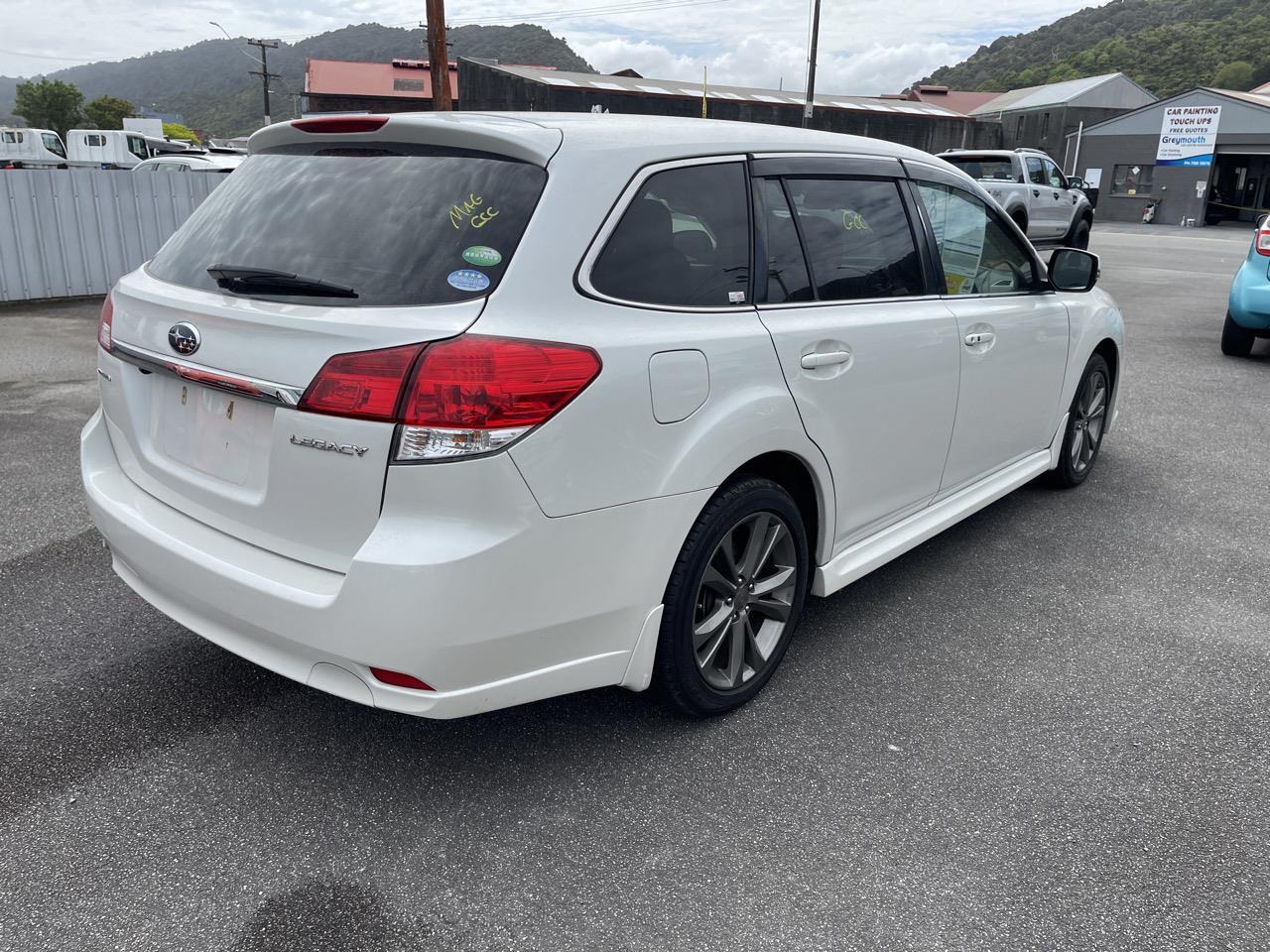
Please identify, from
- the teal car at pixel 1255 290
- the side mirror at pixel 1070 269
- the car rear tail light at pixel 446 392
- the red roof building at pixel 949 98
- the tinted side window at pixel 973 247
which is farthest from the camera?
the red roof building at pixel 949 98

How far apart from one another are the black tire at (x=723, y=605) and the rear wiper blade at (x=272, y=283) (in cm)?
111

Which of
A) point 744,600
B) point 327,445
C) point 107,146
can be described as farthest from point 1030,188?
point 107,146

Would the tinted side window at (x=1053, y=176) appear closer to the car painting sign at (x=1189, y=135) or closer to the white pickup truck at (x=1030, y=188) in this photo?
the white pickup truck at (x=1030, y=188)

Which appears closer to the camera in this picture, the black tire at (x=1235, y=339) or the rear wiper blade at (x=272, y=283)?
the rear wiper blade at (x=272, y=283)

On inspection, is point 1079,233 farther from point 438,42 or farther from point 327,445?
point 327,445

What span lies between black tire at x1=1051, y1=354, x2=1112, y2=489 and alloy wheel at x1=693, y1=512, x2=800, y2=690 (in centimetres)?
254

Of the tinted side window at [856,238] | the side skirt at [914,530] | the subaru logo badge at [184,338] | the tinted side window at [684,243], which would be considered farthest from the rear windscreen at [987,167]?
the subaru logo badge at [184,338]

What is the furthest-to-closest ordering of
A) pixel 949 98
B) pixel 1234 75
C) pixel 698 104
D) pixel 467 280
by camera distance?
pixel 1234 75, pixel 949 98, pixel 698 104, pixel 467 280

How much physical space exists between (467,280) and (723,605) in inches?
48.6

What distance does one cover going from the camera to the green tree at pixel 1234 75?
68.8 m

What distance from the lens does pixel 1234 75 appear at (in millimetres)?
68812

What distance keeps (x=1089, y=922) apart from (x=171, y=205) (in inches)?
481

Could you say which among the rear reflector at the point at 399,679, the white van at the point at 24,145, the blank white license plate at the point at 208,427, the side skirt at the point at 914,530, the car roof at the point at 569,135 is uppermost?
the white van at the point at 24,145

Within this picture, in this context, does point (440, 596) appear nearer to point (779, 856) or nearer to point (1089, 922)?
point (779, 856)
